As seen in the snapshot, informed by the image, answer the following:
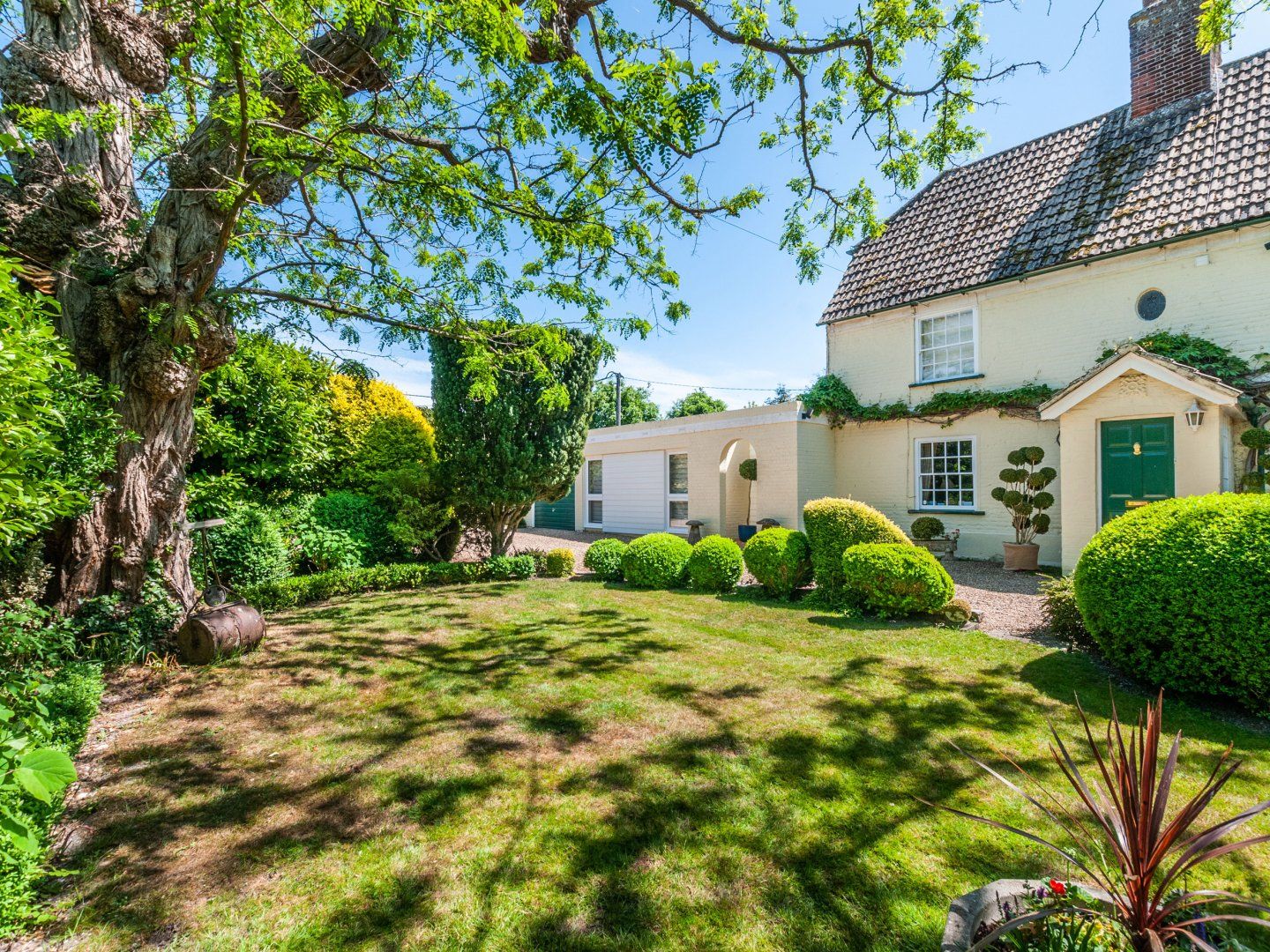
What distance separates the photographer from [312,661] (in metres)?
5.38

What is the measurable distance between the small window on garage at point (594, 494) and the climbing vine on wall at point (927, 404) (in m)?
7.57

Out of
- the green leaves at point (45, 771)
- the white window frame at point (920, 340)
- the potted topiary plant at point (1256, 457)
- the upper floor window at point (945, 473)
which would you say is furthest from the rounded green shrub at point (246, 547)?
the potted topiary plant at point (1256, 457)

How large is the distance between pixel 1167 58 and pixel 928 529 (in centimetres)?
992

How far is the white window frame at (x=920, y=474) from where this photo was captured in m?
11.5

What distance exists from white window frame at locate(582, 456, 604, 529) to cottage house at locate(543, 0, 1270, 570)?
10.7 ft

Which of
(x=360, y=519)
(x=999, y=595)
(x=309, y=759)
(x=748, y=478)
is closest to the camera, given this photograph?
(x=309, y=759)

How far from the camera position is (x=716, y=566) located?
28.6 ft

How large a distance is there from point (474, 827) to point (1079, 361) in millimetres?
12404

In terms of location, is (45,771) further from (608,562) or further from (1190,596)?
(608,562)

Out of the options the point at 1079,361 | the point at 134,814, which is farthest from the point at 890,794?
the point at 1079,361

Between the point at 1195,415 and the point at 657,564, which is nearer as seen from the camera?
the point at 1195,415

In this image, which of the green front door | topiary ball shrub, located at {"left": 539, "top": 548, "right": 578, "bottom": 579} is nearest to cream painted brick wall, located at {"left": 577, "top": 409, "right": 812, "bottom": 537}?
topiary ball shrub, located at {"left": 539, "top": 548, "right": 578, "bottom": 579}

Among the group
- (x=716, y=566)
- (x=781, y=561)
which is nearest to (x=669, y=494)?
(x=716, y=566)

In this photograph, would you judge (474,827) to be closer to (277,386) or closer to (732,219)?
(732,219)
